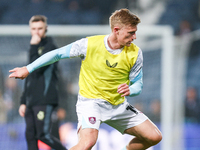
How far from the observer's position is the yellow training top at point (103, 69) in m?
2.96

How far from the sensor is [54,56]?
9.39ft

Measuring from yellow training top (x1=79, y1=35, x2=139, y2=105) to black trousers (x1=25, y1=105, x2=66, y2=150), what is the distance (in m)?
0.77

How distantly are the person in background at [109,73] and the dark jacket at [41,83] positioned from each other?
28.2 inches

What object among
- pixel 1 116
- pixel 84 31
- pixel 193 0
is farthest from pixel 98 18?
pixel 1 116

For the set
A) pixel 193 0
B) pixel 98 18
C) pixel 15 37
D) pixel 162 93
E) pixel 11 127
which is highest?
pixel 193 0

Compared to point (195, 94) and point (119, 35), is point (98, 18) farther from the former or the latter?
point (119, 35)

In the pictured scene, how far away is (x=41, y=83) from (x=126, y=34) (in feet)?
4.25

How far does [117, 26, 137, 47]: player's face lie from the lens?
2.85 m

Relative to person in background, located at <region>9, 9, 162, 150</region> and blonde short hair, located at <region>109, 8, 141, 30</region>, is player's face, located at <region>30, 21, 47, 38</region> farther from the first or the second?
blonde short hair, located at <region>109, 8, 141, 30</region>

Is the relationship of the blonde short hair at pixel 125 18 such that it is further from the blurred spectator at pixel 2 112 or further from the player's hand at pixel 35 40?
the blurred spectator at pixel 2 112

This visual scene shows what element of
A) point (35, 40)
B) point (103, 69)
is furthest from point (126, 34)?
point (35, 40)

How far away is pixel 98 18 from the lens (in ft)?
34.7

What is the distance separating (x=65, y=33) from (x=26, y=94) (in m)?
1.88

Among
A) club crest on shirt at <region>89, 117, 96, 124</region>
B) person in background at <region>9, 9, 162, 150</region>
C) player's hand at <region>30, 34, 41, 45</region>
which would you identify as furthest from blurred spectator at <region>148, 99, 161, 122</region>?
club crest on shirt at <region>89, 117, 96, 124</region>
